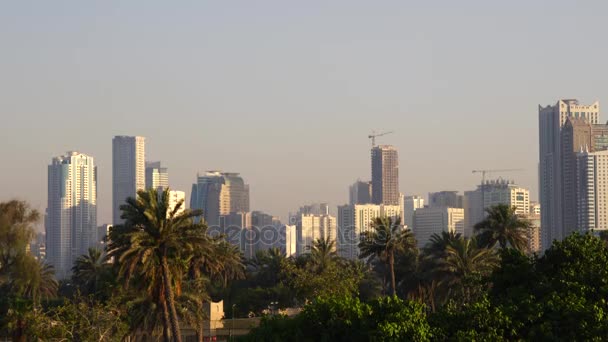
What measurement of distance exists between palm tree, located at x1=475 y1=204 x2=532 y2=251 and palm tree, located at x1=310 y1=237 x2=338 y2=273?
18813 mm

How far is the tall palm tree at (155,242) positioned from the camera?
2451 inches

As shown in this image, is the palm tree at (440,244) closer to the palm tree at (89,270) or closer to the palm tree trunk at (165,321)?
the palm tree at (89,270)

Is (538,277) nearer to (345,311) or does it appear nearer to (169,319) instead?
(345,311)

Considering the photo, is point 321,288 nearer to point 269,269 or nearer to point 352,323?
point 269,269

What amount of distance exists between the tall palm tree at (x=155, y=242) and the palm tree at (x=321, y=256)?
45109 mm

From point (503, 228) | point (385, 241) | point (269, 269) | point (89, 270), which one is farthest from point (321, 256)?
point (503, 228)

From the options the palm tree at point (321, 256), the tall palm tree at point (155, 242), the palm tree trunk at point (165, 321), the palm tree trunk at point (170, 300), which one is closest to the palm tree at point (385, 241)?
the palm tree at point (321, 256)

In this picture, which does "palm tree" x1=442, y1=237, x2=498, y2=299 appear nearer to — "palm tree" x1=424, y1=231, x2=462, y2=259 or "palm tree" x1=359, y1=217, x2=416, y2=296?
"palm tree" x1=424, y1=231, x2=462, y2=259

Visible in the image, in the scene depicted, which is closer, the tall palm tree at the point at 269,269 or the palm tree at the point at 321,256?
the palm tree at the point at 321,256

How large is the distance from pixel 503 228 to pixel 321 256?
24.7m

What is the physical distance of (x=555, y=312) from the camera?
136 feet

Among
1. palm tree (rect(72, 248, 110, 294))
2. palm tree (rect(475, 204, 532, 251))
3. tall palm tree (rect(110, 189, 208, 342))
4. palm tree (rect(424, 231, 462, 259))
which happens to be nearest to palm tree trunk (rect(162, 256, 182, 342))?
tall palm tree (rect(110, 189, 208, 342))

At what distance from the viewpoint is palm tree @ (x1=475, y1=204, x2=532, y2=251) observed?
92.6 m

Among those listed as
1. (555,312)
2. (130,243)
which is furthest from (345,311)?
(130,243)
